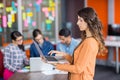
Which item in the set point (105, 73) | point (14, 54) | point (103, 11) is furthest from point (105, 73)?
point (14, 54)

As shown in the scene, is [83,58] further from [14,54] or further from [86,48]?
[14,54]

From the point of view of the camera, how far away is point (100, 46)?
2178 mm

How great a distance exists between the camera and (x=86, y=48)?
2059 millimetres

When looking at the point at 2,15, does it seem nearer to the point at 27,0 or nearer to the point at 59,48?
the point at 27,0

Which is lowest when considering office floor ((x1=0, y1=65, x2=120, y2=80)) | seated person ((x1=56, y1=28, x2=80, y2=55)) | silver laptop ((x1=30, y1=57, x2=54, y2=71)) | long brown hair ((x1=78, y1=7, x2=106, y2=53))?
office floor ((x1=0, y1=65, x2=120, y2=80))

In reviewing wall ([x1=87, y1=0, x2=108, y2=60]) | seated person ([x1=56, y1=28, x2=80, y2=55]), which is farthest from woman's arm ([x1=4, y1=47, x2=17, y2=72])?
wall ([x1=87, y1=0, x2=108, y2=60])

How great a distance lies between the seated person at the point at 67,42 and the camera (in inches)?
165

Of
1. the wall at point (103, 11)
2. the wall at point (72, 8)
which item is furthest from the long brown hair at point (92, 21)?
the wall at point (72, 8)

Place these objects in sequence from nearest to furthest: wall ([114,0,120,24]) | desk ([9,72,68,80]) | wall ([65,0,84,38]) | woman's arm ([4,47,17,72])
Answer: desk ([9,72,68,80])
woman's arm ([4,47,17,72])
wall ([114,0,120,24])
wall ([65,0,84,38])

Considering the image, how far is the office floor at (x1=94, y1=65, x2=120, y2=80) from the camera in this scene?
5857 millimetres

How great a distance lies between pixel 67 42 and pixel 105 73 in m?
2.50

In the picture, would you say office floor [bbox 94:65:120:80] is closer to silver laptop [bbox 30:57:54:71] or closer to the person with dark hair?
the person with dark hair

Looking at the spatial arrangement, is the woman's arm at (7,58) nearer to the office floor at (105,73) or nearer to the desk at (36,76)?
the desk at (36,76)

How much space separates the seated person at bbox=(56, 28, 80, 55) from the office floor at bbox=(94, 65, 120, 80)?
1797mm
